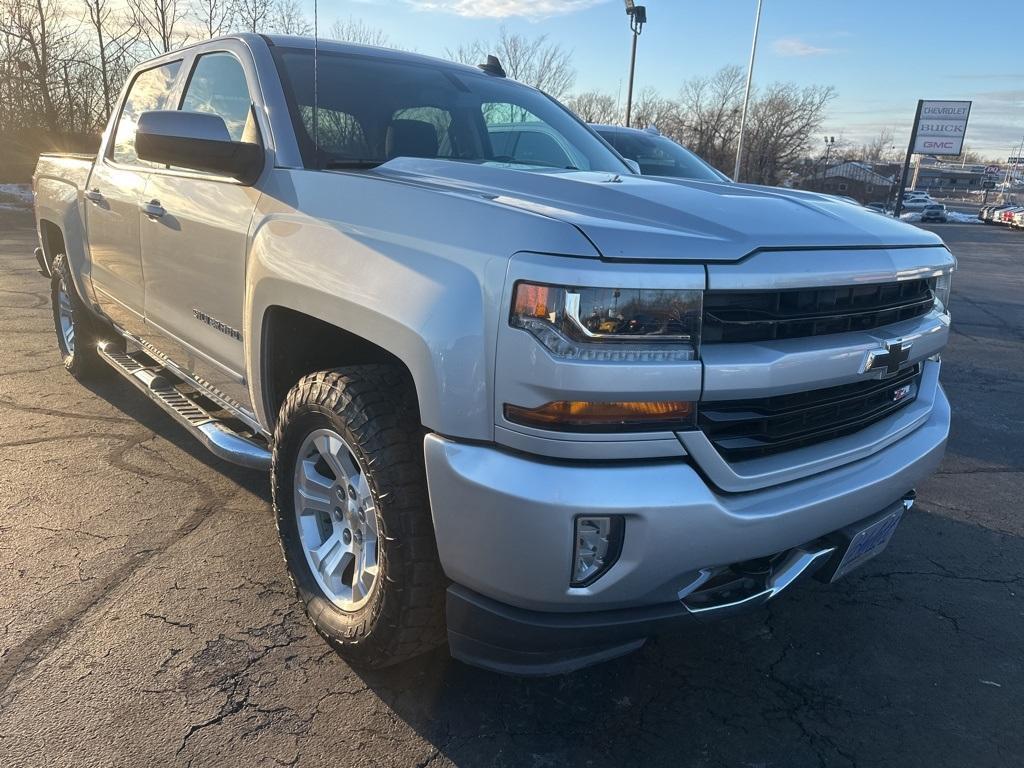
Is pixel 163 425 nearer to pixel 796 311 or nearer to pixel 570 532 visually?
pixel 570 532

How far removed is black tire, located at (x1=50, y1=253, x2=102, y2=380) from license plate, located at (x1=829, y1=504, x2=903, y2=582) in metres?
4.65

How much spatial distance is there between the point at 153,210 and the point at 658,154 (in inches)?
250

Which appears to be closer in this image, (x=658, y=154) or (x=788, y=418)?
(x=788, y=418)

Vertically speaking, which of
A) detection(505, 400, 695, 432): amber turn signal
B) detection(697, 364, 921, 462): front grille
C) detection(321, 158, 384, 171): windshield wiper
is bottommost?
detection(697, 364, 921, 462): front grille

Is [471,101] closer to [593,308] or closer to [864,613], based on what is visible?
[593,308]

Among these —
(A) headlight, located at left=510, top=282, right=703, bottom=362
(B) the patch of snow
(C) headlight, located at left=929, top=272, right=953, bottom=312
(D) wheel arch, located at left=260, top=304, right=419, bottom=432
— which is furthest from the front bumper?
(B) the patch of snow

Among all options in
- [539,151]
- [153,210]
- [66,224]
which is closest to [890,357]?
[539,151]

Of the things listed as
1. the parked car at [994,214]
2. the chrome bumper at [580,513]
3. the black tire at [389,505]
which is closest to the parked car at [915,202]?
the parked car at [994,214]

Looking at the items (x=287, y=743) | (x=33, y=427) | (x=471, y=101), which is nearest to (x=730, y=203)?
(x=471, y=101)

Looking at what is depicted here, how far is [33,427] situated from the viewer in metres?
4.24

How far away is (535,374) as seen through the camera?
5.28ft

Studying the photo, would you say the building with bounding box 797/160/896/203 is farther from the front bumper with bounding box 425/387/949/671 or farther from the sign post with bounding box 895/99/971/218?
the front bumper with bounding box 425/387/949/671

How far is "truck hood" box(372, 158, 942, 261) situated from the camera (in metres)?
1.72

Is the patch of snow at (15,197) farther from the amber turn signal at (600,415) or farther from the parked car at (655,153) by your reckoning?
the amber turn signal at (600,415)
